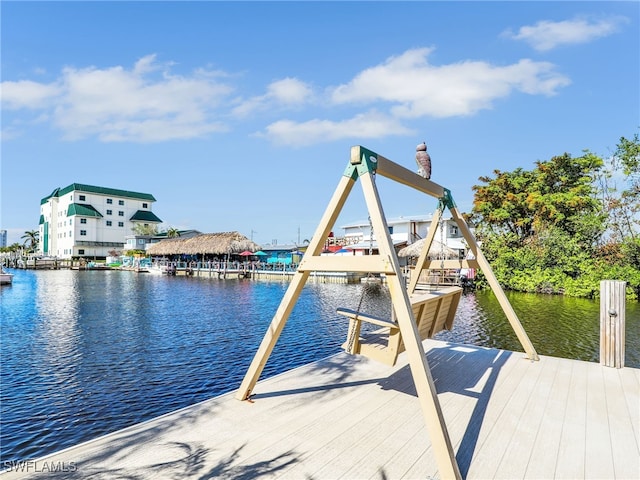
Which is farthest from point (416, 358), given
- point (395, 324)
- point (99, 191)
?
point (99, 191)

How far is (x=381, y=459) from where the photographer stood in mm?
2967

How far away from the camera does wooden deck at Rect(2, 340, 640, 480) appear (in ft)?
9.30

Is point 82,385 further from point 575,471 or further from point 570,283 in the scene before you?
point 570,283

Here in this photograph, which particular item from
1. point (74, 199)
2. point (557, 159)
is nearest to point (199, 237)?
point (74, 199)

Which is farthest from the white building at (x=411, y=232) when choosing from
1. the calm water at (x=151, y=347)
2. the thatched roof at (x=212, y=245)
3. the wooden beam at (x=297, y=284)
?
the wooden beam at (x=297, y=284)

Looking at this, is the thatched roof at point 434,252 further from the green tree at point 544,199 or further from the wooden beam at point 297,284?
the wooden beam at point 297,284

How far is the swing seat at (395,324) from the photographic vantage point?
4020mm

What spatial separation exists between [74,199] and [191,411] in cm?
7839

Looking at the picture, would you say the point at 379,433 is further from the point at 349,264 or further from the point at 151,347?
the point at 151,347

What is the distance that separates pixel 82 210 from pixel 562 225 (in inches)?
2852

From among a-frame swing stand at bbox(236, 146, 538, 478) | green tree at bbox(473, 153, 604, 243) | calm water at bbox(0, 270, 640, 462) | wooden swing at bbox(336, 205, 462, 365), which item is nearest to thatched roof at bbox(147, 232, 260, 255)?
calm water at bbox(0, 270, 640, 462)

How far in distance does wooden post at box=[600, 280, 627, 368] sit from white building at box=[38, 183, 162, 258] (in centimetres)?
7653

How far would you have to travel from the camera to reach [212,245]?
4622 cm

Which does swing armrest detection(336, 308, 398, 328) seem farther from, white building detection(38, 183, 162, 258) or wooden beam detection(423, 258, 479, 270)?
white building detection(38, 183, 162, 258)
